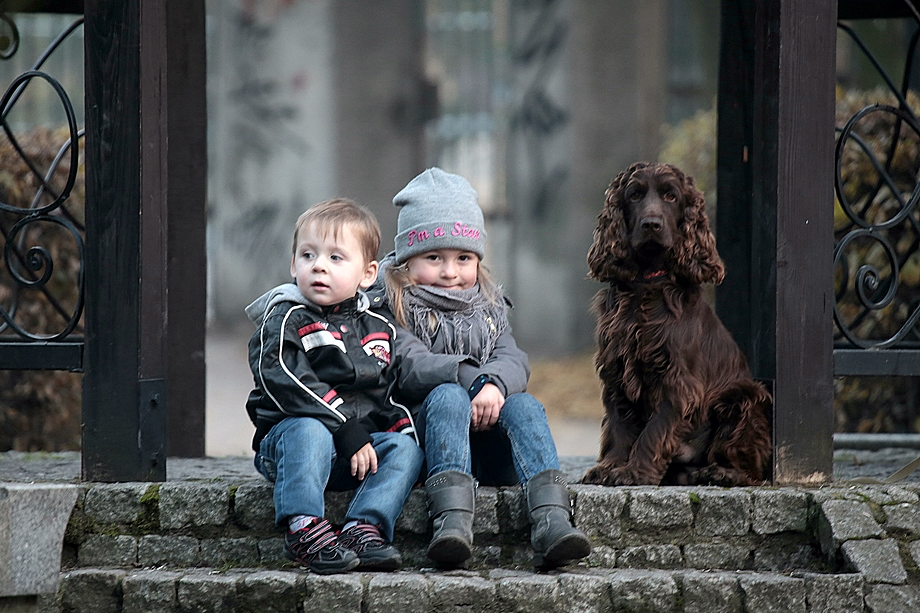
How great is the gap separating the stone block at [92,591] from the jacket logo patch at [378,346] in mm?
1073

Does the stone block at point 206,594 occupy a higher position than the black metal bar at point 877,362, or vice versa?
the black metal bar at point 877,362

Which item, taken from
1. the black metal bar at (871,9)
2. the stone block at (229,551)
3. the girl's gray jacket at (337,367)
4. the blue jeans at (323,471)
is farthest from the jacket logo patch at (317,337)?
the black metal bar at (871,9)

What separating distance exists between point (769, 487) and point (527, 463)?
87 cm

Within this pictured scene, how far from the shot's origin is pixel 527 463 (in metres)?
3.54

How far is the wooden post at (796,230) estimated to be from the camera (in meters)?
3.80

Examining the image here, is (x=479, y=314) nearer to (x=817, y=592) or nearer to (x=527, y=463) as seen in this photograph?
(x=527, y=463)

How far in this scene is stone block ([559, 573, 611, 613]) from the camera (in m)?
3.32

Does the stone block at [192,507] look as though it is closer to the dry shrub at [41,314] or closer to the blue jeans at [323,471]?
the blue jeans at [323,471]

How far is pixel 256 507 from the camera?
3.61 metres

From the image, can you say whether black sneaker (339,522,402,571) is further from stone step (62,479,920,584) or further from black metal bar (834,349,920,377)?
black metal bar (834,349,920,377)

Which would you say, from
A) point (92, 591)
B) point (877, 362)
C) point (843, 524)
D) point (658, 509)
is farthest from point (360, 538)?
point (877, 362)

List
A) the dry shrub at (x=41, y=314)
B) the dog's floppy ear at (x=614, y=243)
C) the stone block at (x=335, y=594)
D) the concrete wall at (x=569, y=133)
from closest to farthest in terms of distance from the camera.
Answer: the stone block at (x=335, y=594)
the dog's floppy ear at (x=614, y=243)
the dry shrub at (x=41, y=314)
the concrete wall at (x=569, y=133)

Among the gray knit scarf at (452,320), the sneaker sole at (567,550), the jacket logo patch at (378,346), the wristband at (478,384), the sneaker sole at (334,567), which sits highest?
the gray knit scarf at (452,320)

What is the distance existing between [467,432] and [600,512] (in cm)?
52
